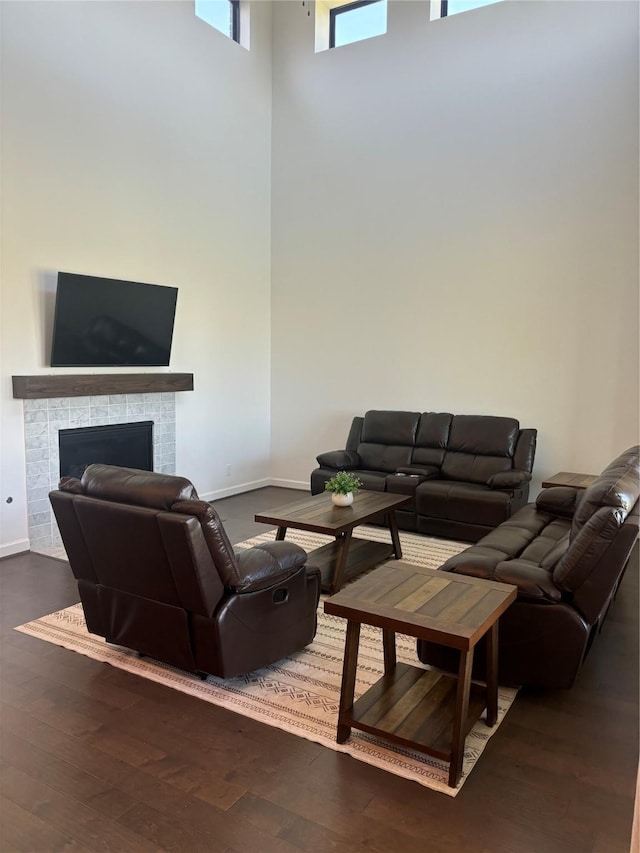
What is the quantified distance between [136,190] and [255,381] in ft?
8.18

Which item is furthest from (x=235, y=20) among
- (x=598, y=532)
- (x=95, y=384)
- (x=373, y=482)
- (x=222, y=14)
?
(x=598, y=532)

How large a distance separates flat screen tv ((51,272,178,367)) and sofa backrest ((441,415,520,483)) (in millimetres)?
2898

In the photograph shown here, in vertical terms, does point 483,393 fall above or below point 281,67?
below

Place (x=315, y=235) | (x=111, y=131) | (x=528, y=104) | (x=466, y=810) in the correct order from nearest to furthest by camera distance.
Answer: (x=466, y=810) < (x=111, y=131) < (x=528, y=104) < (x=315, y=235)

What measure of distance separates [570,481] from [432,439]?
1418mm

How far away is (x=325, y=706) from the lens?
2.71 m

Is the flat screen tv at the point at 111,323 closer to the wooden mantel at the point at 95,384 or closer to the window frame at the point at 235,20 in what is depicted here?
the wooden mantel at the point at 95,384

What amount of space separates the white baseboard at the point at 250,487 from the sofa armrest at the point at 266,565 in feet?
12.0

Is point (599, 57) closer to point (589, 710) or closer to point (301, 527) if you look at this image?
point (301, 527)

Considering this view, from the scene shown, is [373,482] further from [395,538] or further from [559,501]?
[559,501]

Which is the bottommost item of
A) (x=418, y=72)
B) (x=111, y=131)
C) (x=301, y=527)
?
(x=301, y=527)

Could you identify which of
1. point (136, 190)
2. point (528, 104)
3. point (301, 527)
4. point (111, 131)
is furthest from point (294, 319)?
point (301, 527)

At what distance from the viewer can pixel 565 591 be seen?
2760 mm

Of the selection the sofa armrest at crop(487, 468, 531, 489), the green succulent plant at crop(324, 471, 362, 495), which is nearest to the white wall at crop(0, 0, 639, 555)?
the sofa armrest at crop(487, 468, 531, 489)
